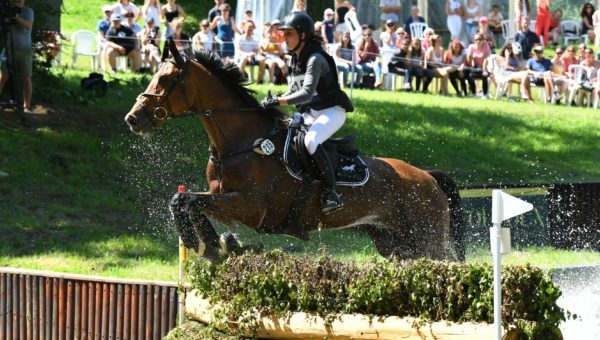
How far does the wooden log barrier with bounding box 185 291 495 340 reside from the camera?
303 inches

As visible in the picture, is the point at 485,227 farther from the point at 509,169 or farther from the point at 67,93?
the point at 67,93

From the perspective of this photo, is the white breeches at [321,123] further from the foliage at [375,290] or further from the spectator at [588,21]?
the spectator at [588,21]

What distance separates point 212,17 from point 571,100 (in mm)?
8022

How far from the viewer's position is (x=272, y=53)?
2155 cm

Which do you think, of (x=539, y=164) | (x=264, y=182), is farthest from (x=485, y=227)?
(x=539, y=164)

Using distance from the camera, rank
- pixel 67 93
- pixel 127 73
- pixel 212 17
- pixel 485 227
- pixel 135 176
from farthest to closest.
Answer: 1. pixel 212 17
2. pixel 127 73
3. pixel 67 93
4. pixel 135 176
5. pixel 485 227

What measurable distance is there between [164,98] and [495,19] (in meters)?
20.2

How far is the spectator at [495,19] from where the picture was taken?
2873 cm

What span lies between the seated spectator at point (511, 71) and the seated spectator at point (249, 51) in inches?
207

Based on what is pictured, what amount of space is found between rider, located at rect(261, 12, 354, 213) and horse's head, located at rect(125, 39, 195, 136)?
0.74 meters

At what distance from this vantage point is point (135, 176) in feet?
52.0

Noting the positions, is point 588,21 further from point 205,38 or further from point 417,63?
point 205,38

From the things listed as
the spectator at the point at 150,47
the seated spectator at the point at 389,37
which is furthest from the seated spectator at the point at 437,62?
the spectator at the point at 150,47

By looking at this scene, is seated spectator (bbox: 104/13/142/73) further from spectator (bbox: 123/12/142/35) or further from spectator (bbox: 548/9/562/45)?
spectator (bbox: 548/9/562/45)
